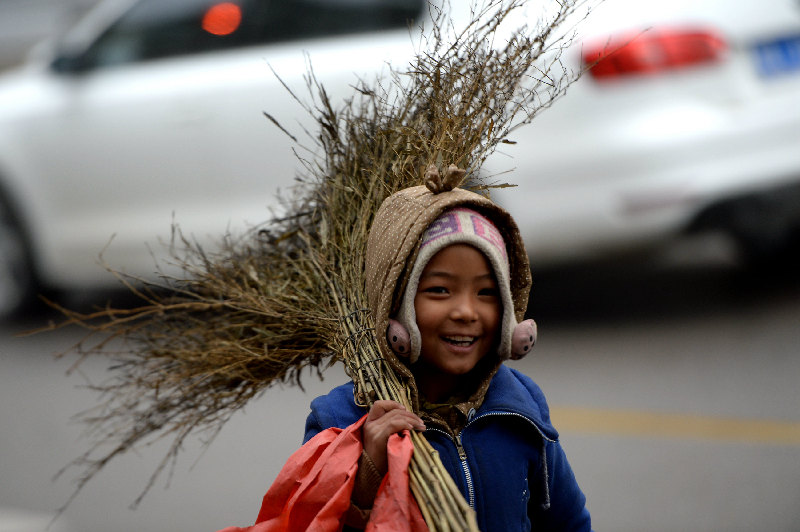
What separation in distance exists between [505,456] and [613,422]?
2.69m

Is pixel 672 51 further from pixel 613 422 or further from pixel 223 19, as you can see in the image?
pixel 223 19

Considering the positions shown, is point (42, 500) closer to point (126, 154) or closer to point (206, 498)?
A: point (206, 498)

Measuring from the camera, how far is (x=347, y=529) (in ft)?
6.98

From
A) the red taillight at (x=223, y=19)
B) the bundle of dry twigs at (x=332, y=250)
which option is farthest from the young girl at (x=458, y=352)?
the red taillight at (x=223, y=19)

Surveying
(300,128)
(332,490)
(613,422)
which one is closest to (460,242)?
(332,490)

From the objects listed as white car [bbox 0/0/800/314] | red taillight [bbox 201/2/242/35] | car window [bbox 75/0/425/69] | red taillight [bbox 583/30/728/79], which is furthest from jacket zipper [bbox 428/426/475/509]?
red taillight [bbox 201/2/242/35]

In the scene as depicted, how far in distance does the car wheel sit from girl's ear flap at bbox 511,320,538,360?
4889 millimetres

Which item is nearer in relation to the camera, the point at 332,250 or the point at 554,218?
the point at 332,250

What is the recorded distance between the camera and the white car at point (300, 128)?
5.27 metres

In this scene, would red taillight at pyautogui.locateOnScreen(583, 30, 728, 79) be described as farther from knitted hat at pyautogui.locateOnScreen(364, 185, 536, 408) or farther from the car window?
knitted hat at pyautogui.locateOnScreen(364, 185, 536, 408)

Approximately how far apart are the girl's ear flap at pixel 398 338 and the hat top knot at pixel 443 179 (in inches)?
11.4

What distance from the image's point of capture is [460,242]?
6.74 ft

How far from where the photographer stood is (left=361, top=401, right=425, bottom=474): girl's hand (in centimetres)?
202

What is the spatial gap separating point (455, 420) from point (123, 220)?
4330 mm
